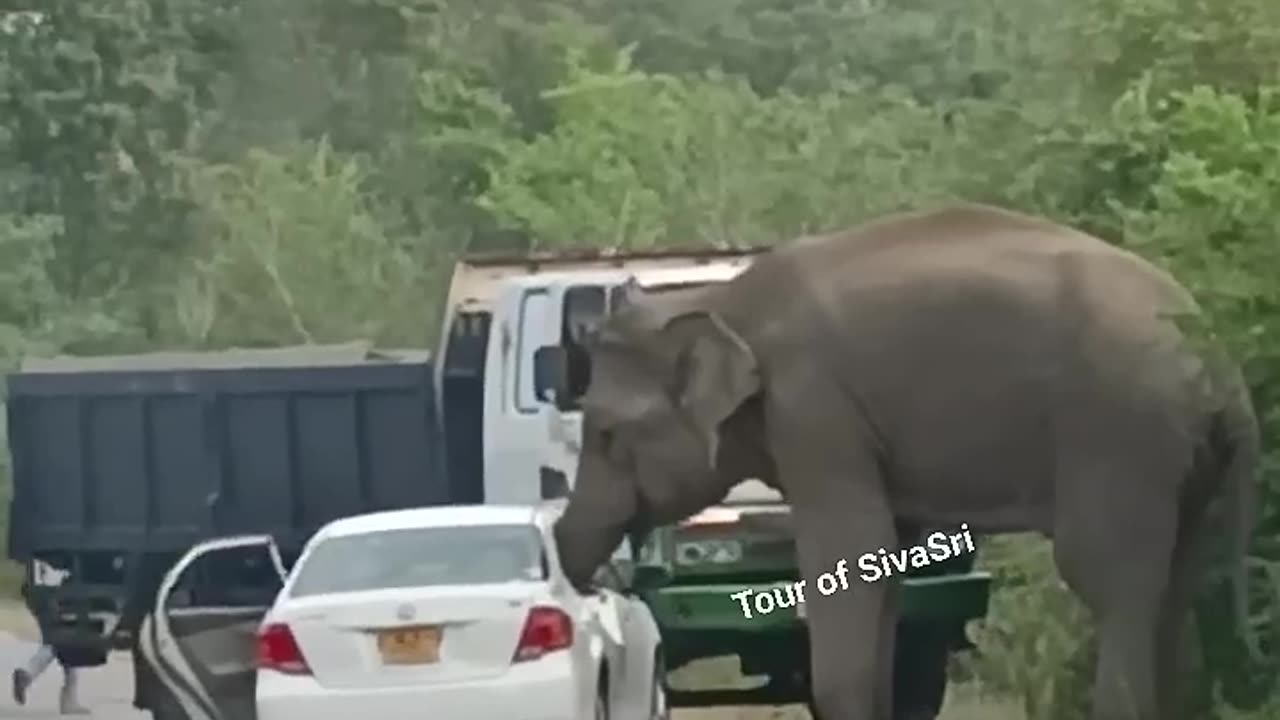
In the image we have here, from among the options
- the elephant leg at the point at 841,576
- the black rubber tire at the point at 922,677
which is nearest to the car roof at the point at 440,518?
the elephant leg at the point at 841,576

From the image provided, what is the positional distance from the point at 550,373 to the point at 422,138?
40.7 inches

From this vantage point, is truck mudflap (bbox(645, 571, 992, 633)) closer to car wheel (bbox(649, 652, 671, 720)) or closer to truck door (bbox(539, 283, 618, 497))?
car wheel (bbox(649, 652, 671, 720))

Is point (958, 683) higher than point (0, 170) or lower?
lower

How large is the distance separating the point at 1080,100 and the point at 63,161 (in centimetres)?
270

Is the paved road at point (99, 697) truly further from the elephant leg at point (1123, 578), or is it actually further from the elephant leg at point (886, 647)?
the elephant leg at point (1123, 578)

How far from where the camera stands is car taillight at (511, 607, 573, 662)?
5.84m

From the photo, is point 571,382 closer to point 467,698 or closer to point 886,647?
point 467,698

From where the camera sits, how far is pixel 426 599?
5.90 meters

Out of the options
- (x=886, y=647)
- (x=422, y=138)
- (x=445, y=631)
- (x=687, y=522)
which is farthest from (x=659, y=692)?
(x=422, y=138)

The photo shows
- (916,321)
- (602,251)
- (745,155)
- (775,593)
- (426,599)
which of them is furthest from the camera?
(745,155)

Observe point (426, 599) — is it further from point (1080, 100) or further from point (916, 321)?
point (1080, 100)

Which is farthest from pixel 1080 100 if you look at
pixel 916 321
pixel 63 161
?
pixel 63 161

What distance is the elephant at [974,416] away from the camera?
5.42 metres

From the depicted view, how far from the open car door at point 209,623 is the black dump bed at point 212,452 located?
0.24ft
